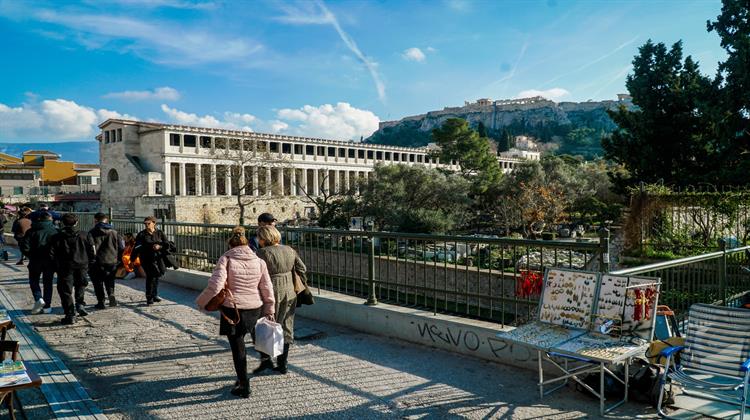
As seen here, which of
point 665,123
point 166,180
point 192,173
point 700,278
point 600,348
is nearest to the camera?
point 600,348

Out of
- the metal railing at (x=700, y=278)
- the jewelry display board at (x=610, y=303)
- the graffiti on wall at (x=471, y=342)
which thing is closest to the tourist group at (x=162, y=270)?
the graffiti on wall at (x=471, y=342)

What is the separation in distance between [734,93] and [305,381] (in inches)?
1015

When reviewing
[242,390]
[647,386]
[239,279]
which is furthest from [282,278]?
[647,386]

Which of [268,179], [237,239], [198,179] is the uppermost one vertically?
[198,179]

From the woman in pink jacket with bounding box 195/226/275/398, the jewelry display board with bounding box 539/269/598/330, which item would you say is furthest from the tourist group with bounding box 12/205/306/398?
the jewelry display board with bounding box 539/269/598/330

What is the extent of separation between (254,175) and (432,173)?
790 inches

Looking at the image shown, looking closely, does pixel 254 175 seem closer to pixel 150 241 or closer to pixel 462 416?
Result: pixel 150 241

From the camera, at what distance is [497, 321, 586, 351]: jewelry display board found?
15.1 feet

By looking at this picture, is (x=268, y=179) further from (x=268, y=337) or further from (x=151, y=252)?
(x=268, y=337)

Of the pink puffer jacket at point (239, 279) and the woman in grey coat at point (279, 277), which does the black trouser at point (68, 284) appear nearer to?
the woman in grey coat at point (279, 277)

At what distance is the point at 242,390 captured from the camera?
5039 mm

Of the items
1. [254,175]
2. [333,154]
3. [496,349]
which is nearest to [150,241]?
[496,349]

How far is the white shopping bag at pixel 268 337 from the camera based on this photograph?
5145mm

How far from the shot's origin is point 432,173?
4456 centimetres
